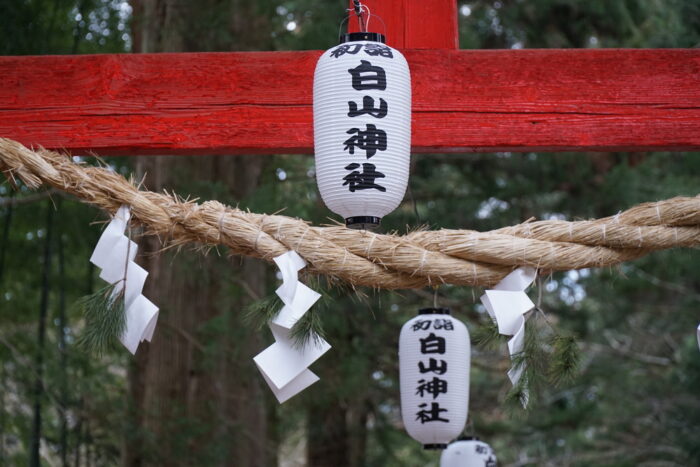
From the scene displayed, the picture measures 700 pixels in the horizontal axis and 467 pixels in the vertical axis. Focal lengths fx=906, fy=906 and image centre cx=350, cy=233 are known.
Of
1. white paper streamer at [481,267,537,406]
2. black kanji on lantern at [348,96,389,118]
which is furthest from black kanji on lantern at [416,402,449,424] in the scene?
black kanji on lantern at [348,96,389,118]

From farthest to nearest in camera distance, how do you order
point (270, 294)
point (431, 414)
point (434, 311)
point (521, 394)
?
point (434, 311), point (431, 414), point (270, 294), point (521, 394)

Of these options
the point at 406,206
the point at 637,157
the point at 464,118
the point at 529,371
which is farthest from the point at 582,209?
the point at 529,371

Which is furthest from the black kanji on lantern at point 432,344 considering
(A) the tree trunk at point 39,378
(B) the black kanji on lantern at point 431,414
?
(A) the tree trunk at point 39,378

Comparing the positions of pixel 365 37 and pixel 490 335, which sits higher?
pixel 365 37

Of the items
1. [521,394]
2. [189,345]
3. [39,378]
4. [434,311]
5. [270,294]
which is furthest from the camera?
[189,345]

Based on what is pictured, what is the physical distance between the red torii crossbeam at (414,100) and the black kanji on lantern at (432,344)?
99cm

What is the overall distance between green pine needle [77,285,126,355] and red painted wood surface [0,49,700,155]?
0.48 meters

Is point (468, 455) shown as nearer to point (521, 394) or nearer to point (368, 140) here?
point (521, 394)

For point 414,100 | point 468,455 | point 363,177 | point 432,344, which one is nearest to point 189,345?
point 468,455

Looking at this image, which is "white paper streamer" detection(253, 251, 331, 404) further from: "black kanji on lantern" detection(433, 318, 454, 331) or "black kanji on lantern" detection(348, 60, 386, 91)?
"black kanji on lantern" detection(433, 318, 454, 331)

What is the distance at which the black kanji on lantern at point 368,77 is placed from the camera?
180 cm

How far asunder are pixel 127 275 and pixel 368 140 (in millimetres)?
550

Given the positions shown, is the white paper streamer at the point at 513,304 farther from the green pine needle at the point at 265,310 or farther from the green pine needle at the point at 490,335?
the green pine needle at the point at 265,310

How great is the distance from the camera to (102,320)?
172 centimetres
